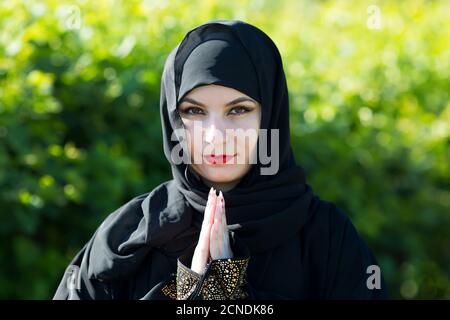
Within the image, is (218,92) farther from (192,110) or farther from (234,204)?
(234,204)

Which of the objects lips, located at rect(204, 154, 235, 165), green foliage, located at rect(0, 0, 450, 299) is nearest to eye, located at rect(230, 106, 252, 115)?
lips, located at rect(204, 154, 235, 165)

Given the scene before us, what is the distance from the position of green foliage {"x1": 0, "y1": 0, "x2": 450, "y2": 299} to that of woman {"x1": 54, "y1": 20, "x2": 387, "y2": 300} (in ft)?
2.74

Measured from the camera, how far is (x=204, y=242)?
8.23 ft

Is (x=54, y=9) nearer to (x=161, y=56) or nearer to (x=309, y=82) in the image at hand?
(x=161, y=56)

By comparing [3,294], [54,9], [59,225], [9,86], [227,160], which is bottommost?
[3,294]

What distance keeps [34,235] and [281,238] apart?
1.96 metres

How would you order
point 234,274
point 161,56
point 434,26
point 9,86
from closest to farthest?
point 234,274, point 9,86, point 161,56, point 434,26

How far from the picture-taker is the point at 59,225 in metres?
4.35

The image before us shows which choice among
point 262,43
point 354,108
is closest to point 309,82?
point 354,108

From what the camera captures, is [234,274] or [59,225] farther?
[59,225]

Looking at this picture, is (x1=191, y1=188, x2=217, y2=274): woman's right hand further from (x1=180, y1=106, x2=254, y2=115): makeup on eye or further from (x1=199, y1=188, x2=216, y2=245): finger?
(x1=180, y1=106, x2=254, y2=115): makeup on eye

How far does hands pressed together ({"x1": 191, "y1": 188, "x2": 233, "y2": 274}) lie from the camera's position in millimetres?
2508

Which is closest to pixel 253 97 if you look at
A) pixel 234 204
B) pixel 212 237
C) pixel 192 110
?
pixel 192 110

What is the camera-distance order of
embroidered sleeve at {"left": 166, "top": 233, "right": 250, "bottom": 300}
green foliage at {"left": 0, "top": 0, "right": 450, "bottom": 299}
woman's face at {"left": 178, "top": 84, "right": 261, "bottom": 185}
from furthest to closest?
green foliage at {"left": 0, "top": 0, "right": 450, "bottom": 299}, woman's face at {"left": 178, "top": 84, "right": 261, "bottom": 185}, embroidered sleeve at {"left": 166, "top": 233, "right": 250, "bottom": 300}
